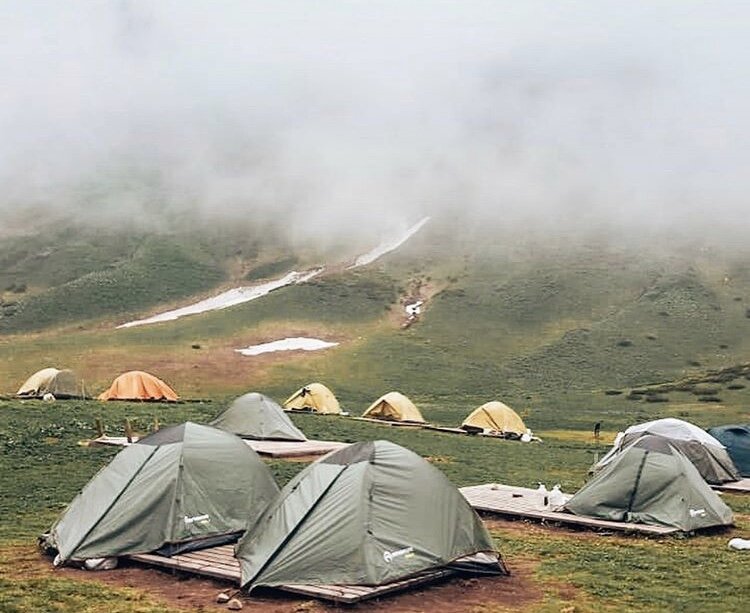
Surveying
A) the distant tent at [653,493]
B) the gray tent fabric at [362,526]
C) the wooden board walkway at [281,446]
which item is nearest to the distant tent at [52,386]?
the wooden board walkway at [281,446]

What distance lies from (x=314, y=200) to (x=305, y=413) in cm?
14854

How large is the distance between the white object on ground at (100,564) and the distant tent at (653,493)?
10275 millimetres

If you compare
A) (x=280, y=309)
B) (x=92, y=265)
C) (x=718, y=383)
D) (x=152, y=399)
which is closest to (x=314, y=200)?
(x=92, y=265)

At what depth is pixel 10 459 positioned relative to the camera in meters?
27.4

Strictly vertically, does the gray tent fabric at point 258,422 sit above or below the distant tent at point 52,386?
above

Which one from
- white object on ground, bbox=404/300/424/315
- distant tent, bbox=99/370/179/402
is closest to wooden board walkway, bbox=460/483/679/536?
distant tent, bbox=99/370/179/402

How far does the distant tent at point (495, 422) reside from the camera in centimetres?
4575

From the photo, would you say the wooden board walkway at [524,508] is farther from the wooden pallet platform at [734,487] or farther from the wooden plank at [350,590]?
the wooden plank at [350,590]

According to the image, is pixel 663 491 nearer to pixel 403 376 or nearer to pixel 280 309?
pixel 403 376

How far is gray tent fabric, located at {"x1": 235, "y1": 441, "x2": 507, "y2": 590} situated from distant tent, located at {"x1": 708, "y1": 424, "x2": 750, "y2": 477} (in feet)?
59.2

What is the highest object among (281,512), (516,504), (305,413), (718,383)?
(281,512)

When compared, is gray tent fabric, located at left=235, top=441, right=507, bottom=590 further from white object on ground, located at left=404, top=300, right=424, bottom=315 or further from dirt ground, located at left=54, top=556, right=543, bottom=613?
white object on ground, located at left=404, top=300, right=424, bottom=315

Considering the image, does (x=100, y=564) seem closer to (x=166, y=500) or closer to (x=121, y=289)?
(x=166, y=500)

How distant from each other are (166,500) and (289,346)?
77.0m
